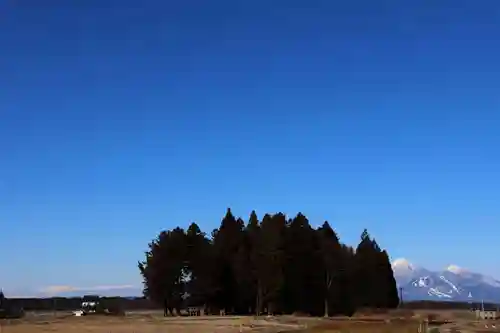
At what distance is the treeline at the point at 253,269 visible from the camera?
116000mm

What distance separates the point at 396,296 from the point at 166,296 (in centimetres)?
5499

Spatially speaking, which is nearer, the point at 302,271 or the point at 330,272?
the point at 302,271

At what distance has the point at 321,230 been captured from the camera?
136 metres

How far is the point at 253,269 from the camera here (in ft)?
381

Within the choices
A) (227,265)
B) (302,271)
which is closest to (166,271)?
(227,265)

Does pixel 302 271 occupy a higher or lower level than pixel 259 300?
higher

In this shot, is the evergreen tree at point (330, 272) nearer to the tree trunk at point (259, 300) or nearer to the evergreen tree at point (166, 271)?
the tree trunk at point (259, 300)

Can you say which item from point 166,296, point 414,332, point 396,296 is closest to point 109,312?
point 166,296

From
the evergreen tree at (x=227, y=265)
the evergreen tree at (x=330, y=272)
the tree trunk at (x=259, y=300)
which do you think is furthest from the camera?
the evergreen tree at (x=330, y=272)

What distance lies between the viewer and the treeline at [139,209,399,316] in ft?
381

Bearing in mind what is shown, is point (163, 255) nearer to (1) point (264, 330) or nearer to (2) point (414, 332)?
Answer: (1) point (264, 330)

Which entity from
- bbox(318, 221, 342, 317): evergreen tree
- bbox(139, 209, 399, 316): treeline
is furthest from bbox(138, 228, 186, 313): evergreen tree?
bbox(318, 221, 342, 317): evergreen tree

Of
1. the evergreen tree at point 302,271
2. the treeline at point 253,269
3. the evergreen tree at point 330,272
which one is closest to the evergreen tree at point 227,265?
the treeline at point 253,269

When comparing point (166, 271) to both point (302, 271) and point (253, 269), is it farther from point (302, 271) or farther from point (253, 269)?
point (302, 271)
